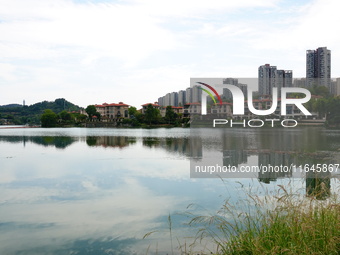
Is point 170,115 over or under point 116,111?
under

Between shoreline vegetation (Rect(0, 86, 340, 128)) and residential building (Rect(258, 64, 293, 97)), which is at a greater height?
residential building (Rect(258, 64, 293, 97))

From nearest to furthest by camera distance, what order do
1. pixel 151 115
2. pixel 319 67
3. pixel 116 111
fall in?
pixel 319 67, pixel 151 115, pixel 116 111

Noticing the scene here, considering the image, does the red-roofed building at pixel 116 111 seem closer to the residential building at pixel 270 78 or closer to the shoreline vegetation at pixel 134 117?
the shoreline vegetation at pixel 134 117

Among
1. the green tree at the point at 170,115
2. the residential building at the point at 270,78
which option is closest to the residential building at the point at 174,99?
the green tree at the point at 170,115

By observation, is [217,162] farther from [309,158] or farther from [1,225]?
[1,225]

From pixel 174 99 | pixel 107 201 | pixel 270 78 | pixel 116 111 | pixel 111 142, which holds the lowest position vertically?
pixel 107 201

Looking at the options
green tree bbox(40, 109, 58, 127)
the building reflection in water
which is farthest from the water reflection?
green tree bbox(40, 109, 58, 127)

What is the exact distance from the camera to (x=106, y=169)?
14031 mm

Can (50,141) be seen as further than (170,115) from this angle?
No

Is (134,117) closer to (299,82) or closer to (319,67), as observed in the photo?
(299,82)

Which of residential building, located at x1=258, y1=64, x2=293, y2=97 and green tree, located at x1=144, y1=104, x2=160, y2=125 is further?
green tree, located at x1=144, y1=104, x2=160, y2=125

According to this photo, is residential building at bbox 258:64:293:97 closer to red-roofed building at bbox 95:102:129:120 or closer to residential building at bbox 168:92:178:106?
red-roofed building at bbox 95:102:129:120

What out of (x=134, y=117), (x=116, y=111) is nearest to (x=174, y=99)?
(x=116, y=111)

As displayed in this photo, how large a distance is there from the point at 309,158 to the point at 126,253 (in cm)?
1246
